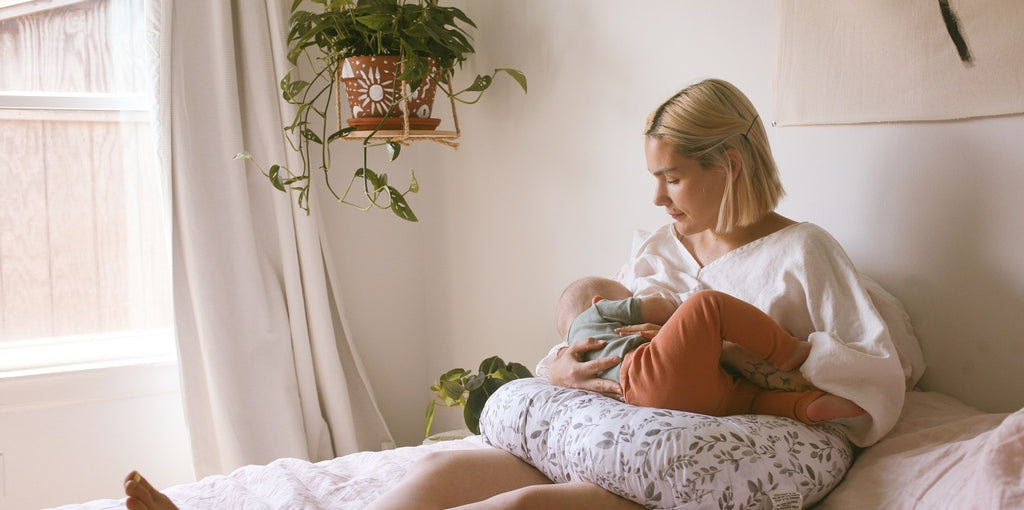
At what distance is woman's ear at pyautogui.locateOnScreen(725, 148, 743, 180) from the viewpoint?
1373mm

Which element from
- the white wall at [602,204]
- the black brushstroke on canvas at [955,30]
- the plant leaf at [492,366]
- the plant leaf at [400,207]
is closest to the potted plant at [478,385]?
the plant leaf at [492,366]

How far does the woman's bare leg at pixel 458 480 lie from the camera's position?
3.75 feet

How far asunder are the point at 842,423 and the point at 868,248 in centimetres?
35

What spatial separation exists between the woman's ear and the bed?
17.8 inches

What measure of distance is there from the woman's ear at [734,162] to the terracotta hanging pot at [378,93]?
109 cm

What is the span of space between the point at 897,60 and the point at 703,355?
0.59 metres

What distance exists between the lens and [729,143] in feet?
4.50

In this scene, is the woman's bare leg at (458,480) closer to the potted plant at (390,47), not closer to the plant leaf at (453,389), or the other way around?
the plant leaf at (453,389)

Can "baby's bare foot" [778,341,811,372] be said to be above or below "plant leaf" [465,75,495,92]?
below

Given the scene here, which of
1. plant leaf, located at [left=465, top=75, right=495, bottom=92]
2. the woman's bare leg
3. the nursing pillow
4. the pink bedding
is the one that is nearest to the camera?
the pink bedding

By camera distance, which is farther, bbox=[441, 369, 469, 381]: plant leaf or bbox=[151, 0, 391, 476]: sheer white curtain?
bbox=[151, 0, 391, 476]: sheer white curtain

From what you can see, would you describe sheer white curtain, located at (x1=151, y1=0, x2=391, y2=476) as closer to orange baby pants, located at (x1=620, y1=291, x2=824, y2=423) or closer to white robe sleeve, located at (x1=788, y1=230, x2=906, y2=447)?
orange baby pants, located at (x1=620, y1=291, x2=824, y2=423)

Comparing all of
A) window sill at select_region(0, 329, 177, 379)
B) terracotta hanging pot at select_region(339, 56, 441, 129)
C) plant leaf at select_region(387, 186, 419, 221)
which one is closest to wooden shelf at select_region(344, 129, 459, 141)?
terracotta hanging pot at select_region(339, 56, 441, 129)

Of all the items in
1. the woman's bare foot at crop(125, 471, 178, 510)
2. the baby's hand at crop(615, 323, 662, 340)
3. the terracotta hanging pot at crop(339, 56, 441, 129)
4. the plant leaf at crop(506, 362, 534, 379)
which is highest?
the terracotta hanging pot at crop(339, 56, 441, 129)
